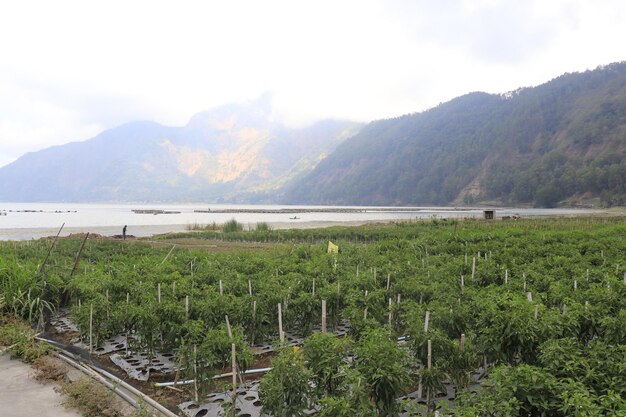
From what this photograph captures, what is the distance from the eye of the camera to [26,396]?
270 inches

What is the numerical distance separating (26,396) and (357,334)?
593cm

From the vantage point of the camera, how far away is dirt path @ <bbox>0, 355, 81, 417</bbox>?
20.7ft

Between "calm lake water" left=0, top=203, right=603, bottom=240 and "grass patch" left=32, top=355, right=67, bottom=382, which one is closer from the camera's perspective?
"grass patch" left=32, top=355, right=67, bottom=382

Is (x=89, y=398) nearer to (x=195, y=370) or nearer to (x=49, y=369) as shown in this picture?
(x=195, y=370)

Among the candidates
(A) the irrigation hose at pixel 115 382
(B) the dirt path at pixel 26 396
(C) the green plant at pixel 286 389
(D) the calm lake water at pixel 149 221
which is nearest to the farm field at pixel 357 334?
(C) the green plant at pixel 286 389

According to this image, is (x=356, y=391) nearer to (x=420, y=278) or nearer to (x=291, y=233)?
(x=420, y=278)

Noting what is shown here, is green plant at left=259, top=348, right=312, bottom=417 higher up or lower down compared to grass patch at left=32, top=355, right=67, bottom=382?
higher up

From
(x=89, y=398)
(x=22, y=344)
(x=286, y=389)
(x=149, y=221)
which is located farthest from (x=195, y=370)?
(x=149, y=221)

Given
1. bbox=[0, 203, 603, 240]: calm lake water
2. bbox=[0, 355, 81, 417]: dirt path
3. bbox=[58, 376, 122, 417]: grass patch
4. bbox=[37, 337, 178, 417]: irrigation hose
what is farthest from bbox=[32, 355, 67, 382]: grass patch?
bbox=[0, 203, 603, 240]: calm lake water

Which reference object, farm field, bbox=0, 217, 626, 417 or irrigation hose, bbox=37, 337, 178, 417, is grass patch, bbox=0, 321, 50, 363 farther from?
farm field, bbox=0, 217, 626, 417

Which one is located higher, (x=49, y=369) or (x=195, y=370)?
(x=195, y=370)

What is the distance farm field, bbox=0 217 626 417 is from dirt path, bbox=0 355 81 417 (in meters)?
1.54

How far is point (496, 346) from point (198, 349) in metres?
4.80

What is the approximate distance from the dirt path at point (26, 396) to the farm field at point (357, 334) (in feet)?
5.05
